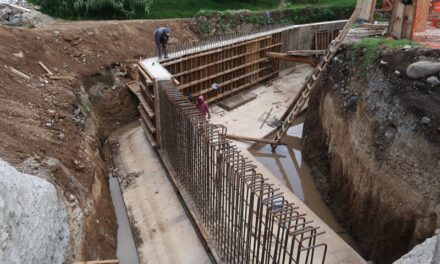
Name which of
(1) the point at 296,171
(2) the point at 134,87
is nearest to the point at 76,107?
(2) the point at 134,87

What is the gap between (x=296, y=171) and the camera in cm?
1234

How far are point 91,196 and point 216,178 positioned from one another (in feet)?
9.52

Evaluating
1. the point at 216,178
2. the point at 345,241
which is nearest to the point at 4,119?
the point at 216,178

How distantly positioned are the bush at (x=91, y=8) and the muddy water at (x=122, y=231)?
11.6 meters

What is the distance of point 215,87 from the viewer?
1538 centimetres

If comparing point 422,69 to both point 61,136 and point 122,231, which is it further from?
point 61,136

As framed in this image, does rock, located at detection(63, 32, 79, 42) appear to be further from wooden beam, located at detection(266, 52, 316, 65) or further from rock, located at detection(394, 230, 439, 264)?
rock, located at detection(394, 230, 439, 264)

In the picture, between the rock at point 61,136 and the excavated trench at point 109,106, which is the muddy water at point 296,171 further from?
the rock at point 61,136

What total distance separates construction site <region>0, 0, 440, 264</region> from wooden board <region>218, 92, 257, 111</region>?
0.32 ft

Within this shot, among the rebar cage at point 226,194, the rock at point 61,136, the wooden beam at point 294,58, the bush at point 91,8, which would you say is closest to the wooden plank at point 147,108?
the rebar cage at point 226,194

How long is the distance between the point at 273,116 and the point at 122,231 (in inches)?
339

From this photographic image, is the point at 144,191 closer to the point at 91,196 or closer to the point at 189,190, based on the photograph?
the point at 189,190

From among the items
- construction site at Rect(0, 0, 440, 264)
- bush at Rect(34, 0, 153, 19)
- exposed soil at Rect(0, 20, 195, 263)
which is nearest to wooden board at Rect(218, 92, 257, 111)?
construction site at Rect(0, 0, 440, 264)

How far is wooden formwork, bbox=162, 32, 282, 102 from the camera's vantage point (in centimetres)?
1423
